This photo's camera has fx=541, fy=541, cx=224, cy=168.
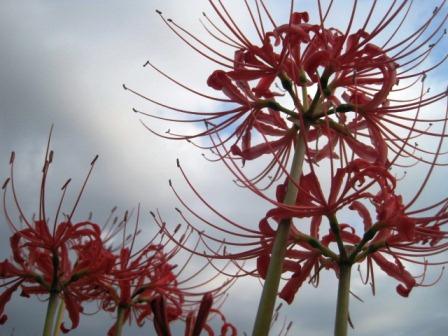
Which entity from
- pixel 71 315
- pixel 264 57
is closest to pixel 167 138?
pixel 264 57

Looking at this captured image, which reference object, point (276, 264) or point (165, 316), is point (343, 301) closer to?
point (276, 264)

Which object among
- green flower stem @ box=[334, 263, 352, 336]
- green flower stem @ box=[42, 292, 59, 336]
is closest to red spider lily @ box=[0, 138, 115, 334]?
green flower stem @ box=[42, 292, 59, 336]

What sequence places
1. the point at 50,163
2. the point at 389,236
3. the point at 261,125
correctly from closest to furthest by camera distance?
the point at 389,236
the point at 261,125
the point at 50,163

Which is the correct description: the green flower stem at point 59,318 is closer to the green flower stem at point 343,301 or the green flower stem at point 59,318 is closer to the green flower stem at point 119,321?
the green flower stem at point 119,321

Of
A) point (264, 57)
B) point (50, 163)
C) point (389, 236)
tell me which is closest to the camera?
point (389, 236)

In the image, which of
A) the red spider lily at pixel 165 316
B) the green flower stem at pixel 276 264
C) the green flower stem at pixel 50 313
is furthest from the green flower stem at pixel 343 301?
the green flower stem at pixel 50 313

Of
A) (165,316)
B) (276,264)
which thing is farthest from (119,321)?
(165,316)

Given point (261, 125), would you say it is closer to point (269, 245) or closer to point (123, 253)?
point (269, 245)
